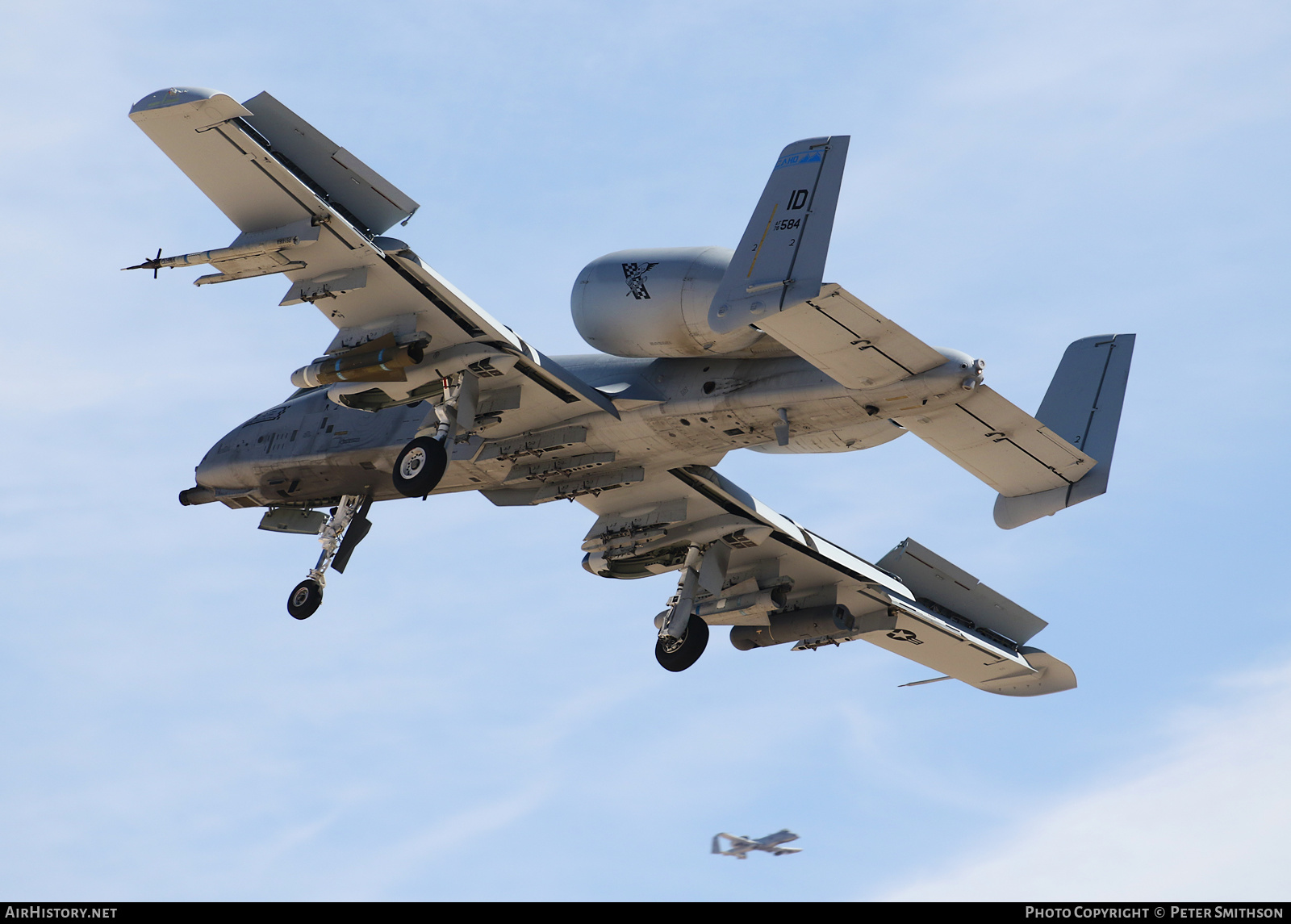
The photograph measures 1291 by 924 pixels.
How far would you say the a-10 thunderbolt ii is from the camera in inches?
866

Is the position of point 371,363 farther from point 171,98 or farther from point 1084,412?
point 1084,412

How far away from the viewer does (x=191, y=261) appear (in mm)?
24500

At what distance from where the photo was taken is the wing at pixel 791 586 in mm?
29781

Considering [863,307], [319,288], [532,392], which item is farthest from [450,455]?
[863,307]

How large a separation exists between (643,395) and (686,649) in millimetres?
6274

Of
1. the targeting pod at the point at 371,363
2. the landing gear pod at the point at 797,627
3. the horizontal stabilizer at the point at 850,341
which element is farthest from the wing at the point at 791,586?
the horizontal stabilizer at the point at 850,341

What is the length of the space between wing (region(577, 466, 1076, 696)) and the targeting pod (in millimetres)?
5537

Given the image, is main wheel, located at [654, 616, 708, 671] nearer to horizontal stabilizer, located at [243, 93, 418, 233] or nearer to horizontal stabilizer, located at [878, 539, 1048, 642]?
horizontal stabilizer, located at [878, 539, 1048, 642]

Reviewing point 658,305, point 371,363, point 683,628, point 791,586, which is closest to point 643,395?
point 658,305

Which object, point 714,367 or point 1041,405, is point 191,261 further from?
point 1041,405

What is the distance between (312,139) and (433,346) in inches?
164

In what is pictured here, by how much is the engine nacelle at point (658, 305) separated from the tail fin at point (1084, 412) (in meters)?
4.76

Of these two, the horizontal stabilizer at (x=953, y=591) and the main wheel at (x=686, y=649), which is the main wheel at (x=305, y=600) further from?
the horizontal stabilizer at (x=953, y=591)

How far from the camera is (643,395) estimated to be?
2602 centimetres
